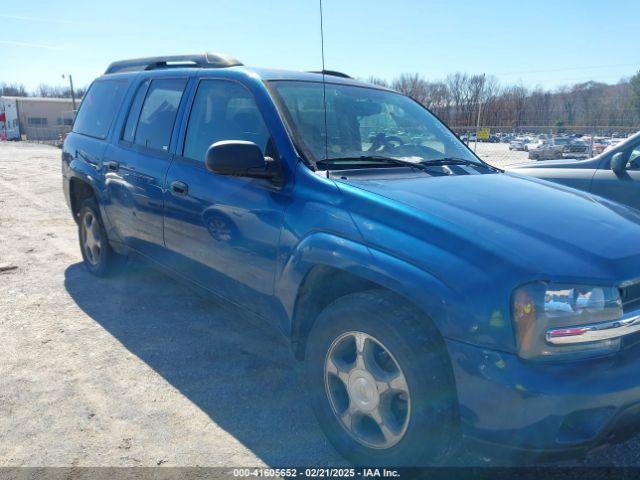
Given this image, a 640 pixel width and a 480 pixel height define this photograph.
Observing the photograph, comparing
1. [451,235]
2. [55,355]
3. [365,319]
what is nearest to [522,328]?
[451,235]

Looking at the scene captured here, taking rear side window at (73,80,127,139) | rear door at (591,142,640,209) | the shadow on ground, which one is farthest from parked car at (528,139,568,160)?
the shadow on ground

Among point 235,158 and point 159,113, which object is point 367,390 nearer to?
point 235,158

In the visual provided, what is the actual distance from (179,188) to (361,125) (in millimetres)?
1253

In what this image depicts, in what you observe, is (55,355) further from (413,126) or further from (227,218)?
(413,126)

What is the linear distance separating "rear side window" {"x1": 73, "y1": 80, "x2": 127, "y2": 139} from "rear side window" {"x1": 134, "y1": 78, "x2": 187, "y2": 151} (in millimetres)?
569

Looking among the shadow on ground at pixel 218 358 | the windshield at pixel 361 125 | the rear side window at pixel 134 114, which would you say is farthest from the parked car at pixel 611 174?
the rear side window at pixel 134 114

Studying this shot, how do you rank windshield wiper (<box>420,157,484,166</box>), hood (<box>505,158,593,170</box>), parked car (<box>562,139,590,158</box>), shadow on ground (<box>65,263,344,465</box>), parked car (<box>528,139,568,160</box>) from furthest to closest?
parked car (<box>528,139,568,160</box>)
parked car (<box>562,139,590,158</box>)
hood (<box>505,158,593,170</box>)
windshield wiper (<box>420,157,484,166</box>)
shadow on ground (<box>65,263,344,465</box>)

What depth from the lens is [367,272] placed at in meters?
2.24

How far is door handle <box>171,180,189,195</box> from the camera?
3.39 m

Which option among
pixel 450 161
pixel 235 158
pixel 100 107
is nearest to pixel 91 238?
pixel 100 107

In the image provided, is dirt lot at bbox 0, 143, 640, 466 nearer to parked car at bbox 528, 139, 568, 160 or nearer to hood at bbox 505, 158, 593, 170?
hood at bbox 505, 158, 593, 170

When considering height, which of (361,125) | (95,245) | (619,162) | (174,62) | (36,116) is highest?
(36,116)

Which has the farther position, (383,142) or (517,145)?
(517,145)

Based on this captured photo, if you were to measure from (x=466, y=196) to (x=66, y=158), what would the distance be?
172 inches
